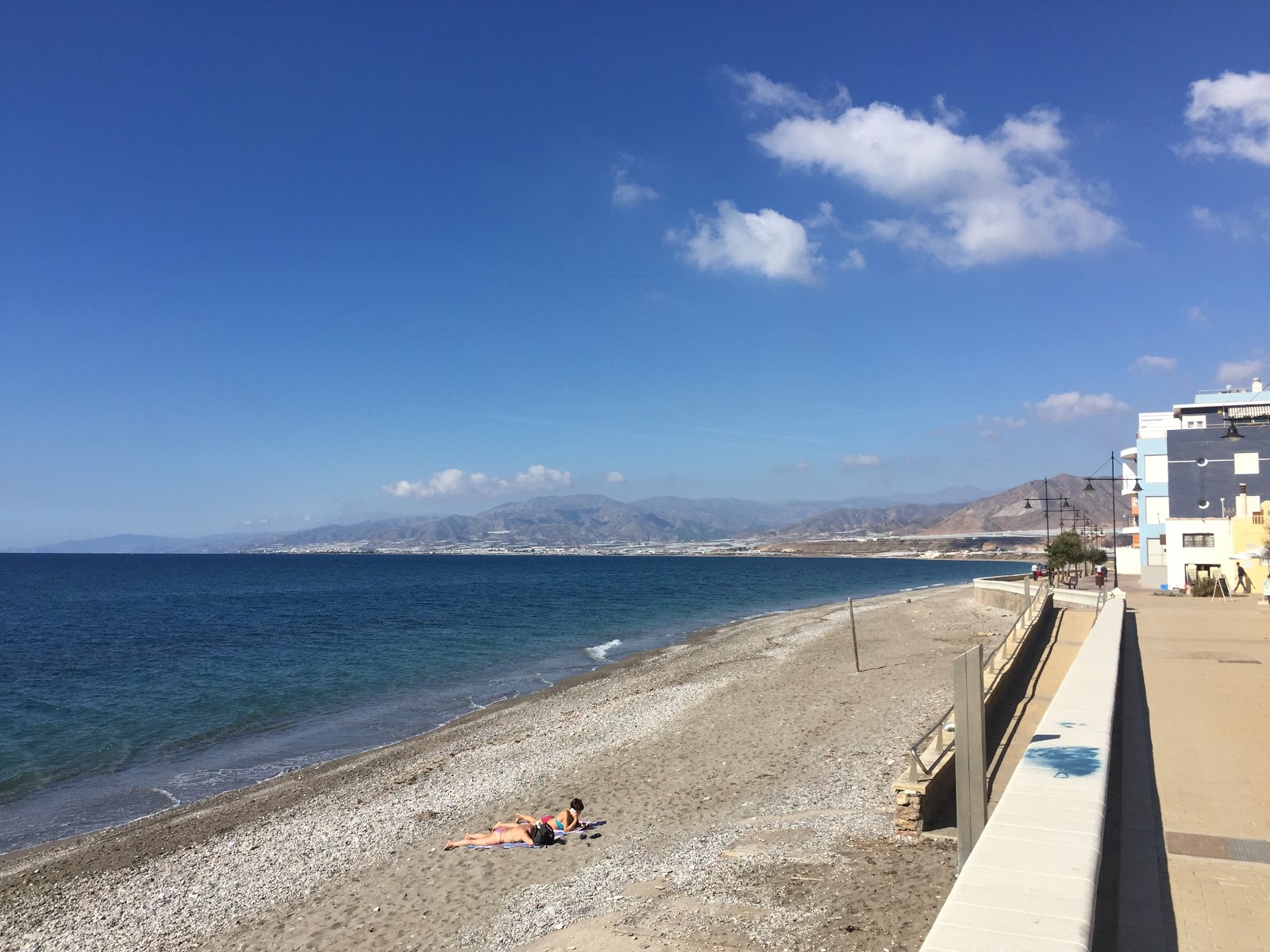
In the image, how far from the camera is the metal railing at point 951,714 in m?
9.31

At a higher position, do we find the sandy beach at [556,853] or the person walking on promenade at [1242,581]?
the person walking on promenade at [1242,581]

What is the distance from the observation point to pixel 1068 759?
19.2 feet

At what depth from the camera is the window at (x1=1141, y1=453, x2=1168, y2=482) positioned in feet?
161

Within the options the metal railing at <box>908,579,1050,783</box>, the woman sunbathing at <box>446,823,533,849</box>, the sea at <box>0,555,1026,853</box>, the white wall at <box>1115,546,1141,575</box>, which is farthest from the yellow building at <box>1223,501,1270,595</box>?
the woman sunbathing at <box>446,823,533,849</box>

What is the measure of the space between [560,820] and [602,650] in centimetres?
2581

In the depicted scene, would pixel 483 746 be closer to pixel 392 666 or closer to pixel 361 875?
pixel 361 875

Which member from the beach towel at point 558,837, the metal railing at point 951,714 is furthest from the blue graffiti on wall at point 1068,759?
the beach towel at point 558,837

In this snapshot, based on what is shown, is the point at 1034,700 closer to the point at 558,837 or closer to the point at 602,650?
the point at 558,837

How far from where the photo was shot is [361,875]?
34.3ft

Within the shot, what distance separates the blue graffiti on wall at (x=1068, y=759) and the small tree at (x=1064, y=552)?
43732 millimetres

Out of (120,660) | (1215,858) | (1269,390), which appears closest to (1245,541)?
(1269,390)

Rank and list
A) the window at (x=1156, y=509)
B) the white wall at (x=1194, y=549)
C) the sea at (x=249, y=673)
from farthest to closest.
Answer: the window at (x=1156, y=509), the white wall at (x=1194, y=549), the sea at (x=249, y=673)

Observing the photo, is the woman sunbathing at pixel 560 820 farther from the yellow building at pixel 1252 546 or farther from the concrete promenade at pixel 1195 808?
the yellow building at pixel 1252 546

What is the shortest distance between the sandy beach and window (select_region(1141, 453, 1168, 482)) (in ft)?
125
